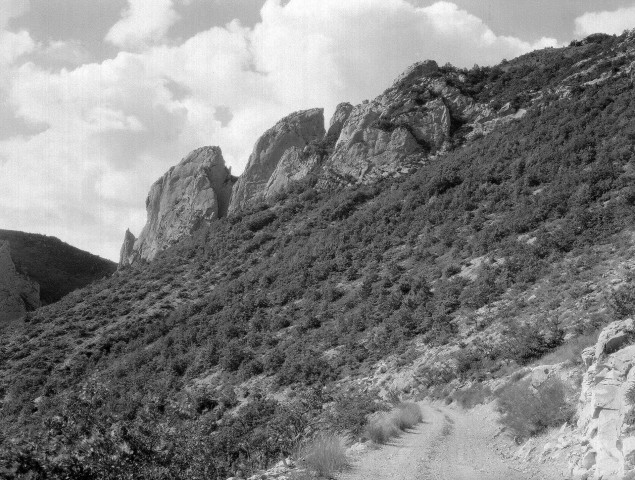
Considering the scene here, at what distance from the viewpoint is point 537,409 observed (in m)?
9.13

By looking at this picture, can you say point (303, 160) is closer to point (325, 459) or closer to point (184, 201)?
point (184, 201)

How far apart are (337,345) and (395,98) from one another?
3141 centimetres

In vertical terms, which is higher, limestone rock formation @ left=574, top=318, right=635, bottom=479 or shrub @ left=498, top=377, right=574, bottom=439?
limestone rock formation @ left=574, top=318, right=635, bottom=479

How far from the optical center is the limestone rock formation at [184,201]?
51156 millimetres

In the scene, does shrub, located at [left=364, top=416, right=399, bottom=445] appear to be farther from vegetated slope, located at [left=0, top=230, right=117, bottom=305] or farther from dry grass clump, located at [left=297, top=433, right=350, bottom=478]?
vegetated slope, located at [left=0, top=230, right=117, bottom=305]

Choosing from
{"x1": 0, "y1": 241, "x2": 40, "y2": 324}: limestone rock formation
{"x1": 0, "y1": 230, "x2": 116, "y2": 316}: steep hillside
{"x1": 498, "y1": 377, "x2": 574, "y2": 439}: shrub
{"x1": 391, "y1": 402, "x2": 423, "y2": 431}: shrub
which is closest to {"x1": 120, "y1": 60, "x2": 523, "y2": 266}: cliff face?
{"x1": 0, "y1": 241, "x2": 40, "y2": 324}: limestone rock formation

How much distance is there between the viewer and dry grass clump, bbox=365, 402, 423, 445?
400 inches

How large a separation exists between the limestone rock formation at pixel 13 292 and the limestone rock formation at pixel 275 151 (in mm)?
27475

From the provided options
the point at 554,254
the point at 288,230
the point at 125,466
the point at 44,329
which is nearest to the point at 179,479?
the point at 125,466

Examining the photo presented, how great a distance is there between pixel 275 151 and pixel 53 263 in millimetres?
42755

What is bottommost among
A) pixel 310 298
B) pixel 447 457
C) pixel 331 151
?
pixel 447 457

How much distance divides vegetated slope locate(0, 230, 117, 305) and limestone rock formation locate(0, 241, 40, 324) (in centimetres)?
256

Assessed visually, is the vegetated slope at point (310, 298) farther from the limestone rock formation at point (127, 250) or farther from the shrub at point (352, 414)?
the limestone rock formation at point (127, 250)

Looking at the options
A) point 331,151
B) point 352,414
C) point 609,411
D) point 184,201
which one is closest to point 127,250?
point 184,201
